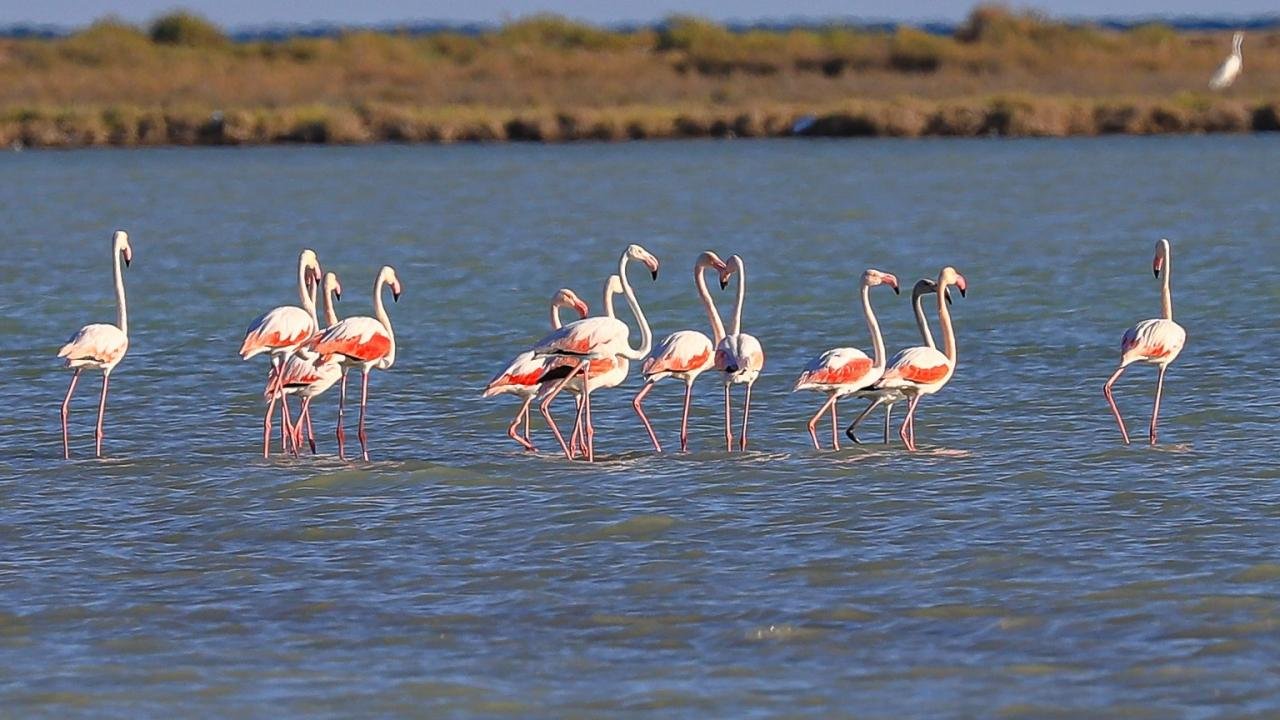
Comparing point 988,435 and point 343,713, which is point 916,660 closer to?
point 343,713

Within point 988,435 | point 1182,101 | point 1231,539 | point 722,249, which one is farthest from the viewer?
point 1182,101

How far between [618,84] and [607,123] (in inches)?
304

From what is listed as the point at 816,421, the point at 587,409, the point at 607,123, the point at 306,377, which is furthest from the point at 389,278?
the point at 607,123

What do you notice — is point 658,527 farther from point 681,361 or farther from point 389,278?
point 389,278

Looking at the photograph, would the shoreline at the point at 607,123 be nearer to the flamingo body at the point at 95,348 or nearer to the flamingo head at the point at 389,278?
the flamingo head at the point at 389,278

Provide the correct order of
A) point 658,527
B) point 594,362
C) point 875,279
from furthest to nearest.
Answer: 1. point 875,279
2. point 594,362
3. point 658,527

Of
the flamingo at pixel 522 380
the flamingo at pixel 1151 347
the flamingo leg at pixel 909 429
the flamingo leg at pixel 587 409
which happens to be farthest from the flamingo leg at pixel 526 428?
the flamingo at pixel 1151 347

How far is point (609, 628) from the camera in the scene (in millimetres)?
7129

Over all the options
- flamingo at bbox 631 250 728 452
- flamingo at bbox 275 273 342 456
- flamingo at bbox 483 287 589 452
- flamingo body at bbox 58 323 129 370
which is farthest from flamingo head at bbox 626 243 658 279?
flamingo body at bbox 58 323 129 370

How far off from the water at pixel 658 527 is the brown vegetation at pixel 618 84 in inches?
747

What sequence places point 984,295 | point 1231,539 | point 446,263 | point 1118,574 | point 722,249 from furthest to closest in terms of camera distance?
1. point 722,249
2. point 446,263
3. point 984,295
4. point 1231,539
5. point 1118,574

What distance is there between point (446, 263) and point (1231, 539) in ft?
42.4

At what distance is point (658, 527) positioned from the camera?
28.6 ft

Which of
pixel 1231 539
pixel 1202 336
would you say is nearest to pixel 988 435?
pixel 1231 539
